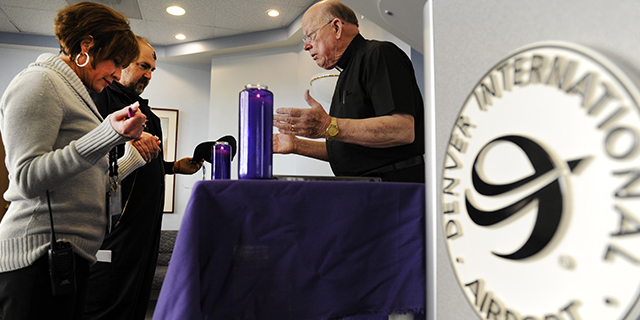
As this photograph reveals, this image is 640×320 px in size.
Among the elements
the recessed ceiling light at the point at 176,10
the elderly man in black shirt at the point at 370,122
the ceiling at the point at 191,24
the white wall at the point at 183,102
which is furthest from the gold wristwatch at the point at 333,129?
the white wall at the point at 183,102

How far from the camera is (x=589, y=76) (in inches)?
17.1

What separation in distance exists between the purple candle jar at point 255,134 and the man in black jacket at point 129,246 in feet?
3.50

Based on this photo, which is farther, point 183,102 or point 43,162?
point 183,102

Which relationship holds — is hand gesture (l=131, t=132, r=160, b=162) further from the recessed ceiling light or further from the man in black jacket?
the recessed ceiling light

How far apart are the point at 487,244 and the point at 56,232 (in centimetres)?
103

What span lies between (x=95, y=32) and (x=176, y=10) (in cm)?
352

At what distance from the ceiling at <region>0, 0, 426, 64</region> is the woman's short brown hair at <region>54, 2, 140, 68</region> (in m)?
3.15

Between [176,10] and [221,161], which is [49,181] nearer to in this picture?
[221,161]

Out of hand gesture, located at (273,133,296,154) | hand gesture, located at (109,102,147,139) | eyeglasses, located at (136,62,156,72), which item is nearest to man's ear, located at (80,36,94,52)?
hand gesture, located at (109,102,147,139)

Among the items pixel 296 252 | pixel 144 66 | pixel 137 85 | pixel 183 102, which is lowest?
pixel 296 252

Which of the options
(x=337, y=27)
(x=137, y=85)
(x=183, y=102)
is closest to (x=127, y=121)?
(x=337, y=27)

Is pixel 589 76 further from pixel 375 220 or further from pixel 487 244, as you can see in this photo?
pixel 375 220

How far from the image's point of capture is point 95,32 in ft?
4.18

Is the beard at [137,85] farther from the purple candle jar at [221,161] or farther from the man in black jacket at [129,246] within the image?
the purple candle jar at [221,161]
